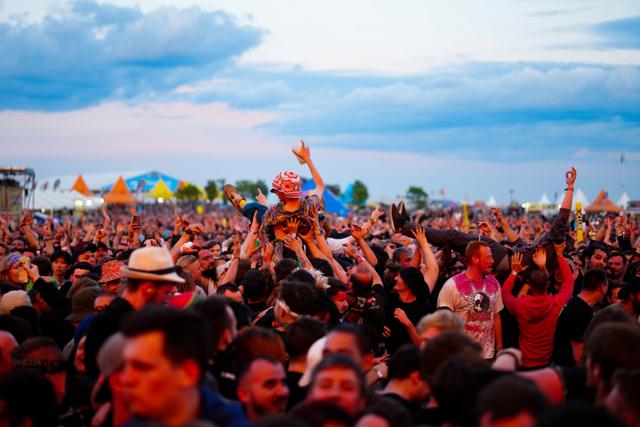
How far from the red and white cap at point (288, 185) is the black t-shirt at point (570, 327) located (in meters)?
3.36

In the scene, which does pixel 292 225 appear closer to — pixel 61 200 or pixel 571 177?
pixel 571 177

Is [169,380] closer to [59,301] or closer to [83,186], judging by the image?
[59,301]

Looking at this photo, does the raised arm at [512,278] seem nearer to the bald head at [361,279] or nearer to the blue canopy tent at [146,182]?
the bald head at [361,279]

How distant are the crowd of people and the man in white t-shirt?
15 mm

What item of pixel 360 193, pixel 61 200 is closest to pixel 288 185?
pixel 61 200

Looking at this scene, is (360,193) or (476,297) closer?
(476,297)

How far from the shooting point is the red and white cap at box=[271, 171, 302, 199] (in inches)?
375

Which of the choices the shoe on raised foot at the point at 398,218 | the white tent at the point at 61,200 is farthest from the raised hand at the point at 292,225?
the white tent at the point at 61,200

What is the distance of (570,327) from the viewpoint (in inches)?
287

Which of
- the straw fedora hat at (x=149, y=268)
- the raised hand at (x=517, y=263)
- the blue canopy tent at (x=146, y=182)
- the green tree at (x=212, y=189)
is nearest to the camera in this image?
the straw fedora hat at (x=149, y=268)

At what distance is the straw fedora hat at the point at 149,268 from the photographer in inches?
201

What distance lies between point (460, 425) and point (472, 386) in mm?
190

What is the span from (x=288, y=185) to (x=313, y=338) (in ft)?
14.4

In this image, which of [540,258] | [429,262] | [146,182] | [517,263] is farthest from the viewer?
[146,182]
